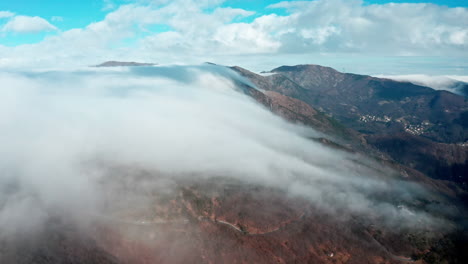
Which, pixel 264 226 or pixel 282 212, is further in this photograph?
pixel 282 212

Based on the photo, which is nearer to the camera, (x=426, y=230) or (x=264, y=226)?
(x=264, y=226)

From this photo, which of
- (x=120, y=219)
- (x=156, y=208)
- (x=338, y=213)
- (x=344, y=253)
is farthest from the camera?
(x=338, y=213)

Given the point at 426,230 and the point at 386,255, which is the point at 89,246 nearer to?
the point at 386,255

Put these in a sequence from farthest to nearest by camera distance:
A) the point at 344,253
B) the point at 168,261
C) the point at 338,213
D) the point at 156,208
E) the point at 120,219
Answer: the point at 338,213 → the point at 156,208 → the point at 120,219 → the point at 344,253 → the point at 168,261

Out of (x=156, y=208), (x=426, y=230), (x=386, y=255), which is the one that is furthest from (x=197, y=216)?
(x=426, y=230)

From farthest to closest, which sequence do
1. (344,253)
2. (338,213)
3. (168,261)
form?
(338,213) → (344,253) → (168,261)

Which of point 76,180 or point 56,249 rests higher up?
point 76,180

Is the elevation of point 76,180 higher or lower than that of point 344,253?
higher

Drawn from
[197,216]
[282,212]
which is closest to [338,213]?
[282,212]

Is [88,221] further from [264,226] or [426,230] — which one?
[426,230]
